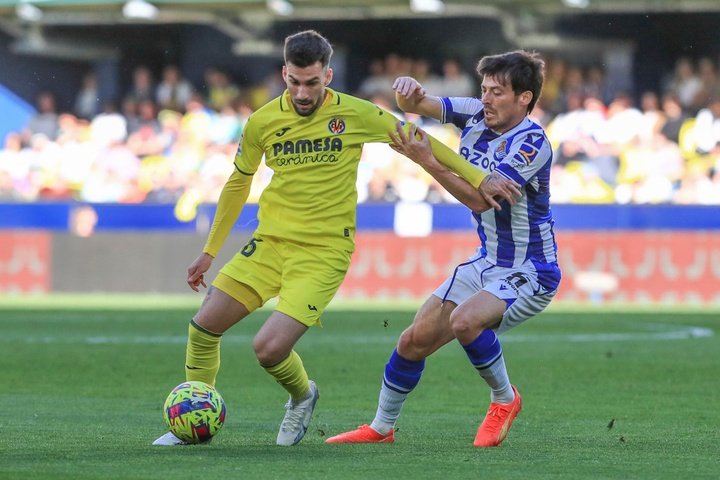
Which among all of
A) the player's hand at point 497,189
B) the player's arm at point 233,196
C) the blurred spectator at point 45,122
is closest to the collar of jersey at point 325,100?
the player's arm at point 233,196

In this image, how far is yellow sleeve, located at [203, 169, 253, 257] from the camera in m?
6.93

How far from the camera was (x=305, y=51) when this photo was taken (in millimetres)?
6531

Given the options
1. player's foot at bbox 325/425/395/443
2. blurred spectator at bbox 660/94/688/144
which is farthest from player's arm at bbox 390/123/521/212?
blurred spectator at bbox 660/94/688/144

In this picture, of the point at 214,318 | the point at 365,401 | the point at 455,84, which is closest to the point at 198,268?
the point at 214,318

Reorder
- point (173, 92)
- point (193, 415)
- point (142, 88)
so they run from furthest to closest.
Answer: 1. point (142, 88)
2. point (173, 92)
3. point (193, 415)

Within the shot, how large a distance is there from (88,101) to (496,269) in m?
19.9

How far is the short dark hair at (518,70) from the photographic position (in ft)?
22.6

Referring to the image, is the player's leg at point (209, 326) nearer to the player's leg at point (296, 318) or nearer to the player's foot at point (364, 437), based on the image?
the player's leg at point (296, 318)

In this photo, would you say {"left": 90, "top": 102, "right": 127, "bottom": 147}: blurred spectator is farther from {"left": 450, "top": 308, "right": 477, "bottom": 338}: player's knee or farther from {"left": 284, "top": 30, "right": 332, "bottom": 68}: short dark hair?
{"left": 450, "top": 308, "right": 477, "bottom": 338}: player's knee

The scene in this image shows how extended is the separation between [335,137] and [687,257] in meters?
12.4

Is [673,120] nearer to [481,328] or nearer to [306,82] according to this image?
[481,328]

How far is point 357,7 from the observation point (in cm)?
2592

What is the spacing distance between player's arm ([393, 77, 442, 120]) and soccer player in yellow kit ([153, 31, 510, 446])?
200mm

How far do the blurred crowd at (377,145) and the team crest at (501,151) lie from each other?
43.2 ft
